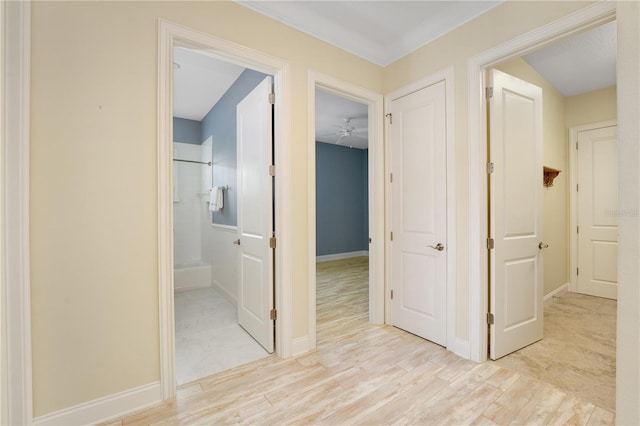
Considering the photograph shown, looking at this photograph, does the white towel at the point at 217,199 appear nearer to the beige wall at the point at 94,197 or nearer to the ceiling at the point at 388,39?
the ceiling at the point at 388,39

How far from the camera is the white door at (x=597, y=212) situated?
3693 mm

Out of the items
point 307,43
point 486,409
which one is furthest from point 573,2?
point 486,409

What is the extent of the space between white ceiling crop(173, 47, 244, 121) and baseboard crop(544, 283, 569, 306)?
4.90m

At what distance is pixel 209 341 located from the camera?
2.56m

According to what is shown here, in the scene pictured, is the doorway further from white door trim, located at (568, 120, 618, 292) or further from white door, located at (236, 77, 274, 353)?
white door, located at (236, 77, 274, 353)

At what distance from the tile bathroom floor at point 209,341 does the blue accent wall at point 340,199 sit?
143 inches

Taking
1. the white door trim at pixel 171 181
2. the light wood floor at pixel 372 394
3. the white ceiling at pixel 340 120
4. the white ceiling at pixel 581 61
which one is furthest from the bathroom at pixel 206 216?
the white ceiling at pixel 581 61

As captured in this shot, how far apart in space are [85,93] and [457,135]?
2.65 metres

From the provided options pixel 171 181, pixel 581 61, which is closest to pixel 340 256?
pixel 581 61

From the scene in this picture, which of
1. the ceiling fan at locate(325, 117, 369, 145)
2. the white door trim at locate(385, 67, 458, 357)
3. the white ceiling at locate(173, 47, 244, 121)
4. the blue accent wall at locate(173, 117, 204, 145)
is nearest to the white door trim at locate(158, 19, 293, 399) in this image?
the white ceiling at locate(173, 47, 244, 121)

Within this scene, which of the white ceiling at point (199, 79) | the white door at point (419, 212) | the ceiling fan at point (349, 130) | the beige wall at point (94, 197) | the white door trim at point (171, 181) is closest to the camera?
the beige wall at point (94, 197)

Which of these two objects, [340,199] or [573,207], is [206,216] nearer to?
[340,199]

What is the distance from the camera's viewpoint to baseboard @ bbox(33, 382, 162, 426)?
58.1 inches

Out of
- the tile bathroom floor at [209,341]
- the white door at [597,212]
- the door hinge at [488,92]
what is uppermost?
the door hinge at [488,92]
